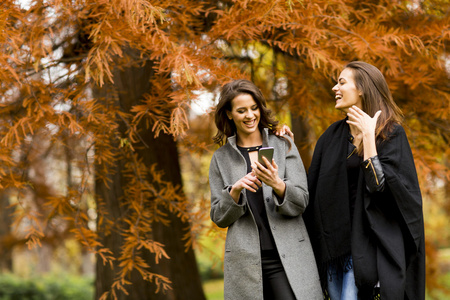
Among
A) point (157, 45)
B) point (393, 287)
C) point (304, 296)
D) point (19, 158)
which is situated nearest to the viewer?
point (393, 287)

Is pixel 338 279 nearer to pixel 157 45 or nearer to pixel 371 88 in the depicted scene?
pixel 371 88

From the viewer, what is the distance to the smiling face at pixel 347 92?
100 inches

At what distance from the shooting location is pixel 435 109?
3.88m

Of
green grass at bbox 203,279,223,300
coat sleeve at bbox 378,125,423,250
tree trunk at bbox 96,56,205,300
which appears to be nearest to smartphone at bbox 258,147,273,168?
coat sleeve at bbox 378,125,423,250

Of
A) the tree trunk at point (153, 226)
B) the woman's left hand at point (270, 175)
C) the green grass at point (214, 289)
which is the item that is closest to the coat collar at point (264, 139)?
the woman's left hand at point (270, 175)

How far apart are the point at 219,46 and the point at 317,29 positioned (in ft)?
2.78

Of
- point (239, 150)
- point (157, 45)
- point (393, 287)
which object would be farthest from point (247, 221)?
point (157, 45)

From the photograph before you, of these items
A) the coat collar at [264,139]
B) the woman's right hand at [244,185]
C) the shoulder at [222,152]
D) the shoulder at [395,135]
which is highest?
the coat collar at [264,139]

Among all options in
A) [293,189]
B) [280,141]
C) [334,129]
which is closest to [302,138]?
[334,129]

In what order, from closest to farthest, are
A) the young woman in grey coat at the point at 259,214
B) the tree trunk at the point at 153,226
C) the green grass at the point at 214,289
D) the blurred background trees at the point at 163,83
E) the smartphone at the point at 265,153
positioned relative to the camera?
1. the smartphone at the point at 265,153
2. the young woman in grey coat at the point at 259,214
3. the blurred background trees at the point at 163,83
4. the tree trunk at the point at 153,226
5. the green grass at the point at 214,289

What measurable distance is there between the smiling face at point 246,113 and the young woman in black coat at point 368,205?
1.42 feet

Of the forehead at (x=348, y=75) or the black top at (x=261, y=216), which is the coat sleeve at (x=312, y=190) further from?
the forehead at (x=348, y=75)

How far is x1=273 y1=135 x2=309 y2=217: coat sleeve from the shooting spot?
95.9 inches

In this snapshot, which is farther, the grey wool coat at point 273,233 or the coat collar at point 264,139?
the coat collar at point 264,139
